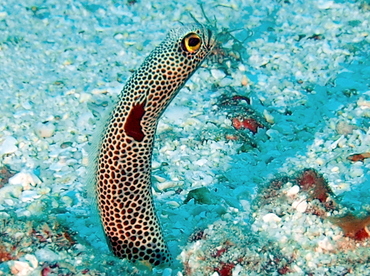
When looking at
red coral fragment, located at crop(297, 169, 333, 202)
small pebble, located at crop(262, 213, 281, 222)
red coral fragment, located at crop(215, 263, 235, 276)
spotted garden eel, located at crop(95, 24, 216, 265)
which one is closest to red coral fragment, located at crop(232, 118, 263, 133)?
red coral fragment, located at crop(297, 169, 333, 202)

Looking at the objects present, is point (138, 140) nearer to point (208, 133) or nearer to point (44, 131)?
point (208, 133)

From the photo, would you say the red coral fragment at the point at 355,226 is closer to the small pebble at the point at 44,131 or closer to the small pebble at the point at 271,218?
the small pebble at the point at 271,218

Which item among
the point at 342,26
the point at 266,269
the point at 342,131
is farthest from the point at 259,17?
the point at 266,269

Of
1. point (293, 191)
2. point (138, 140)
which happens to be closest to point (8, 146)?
point (138, 140)

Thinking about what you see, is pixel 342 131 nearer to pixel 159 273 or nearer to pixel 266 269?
pixel 266 269

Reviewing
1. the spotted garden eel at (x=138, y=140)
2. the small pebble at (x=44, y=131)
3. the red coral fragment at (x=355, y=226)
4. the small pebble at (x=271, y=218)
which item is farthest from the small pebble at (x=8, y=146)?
the red coral fragment at (x=355, y=226)

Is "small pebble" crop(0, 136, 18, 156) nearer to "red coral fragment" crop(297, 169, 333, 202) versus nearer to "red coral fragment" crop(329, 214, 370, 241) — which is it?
"red coral fragment" crop(297, 169, 333, 202)
